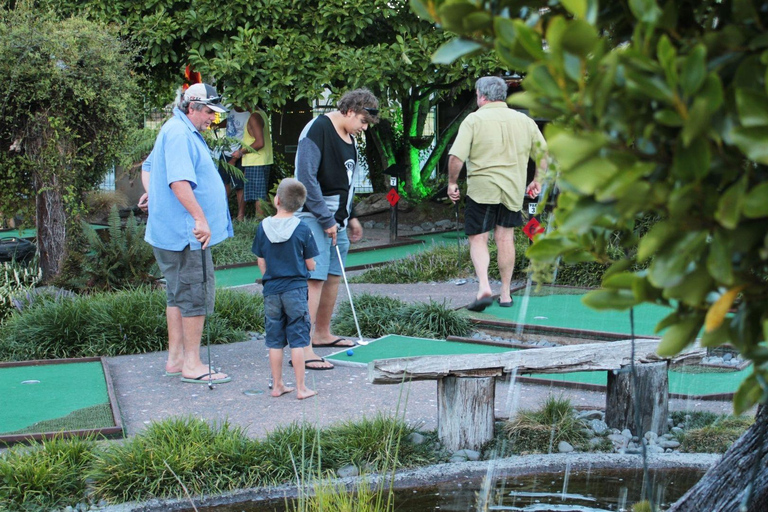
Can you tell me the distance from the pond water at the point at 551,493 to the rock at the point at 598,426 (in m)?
0.37

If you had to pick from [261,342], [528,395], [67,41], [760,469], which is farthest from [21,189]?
[760,469]

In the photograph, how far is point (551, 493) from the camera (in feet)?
14.4

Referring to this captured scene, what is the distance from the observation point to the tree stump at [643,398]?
4.91 meters

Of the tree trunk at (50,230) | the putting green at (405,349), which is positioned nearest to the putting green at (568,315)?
the putting green at (405,349)

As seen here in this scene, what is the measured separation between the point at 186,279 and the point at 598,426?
2738 millimetres

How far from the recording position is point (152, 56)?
40.4 feet

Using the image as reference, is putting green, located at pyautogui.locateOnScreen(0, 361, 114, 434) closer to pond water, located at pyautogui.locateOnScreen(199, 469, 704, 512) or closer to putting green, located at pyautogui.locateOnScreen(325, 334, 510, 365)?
putting green, located at pyautogui.locateOnScreen(325, 334, 510, 365)

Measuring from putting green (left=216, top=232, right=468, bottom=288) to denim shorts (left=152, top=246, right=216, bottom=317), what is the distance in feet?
10.3

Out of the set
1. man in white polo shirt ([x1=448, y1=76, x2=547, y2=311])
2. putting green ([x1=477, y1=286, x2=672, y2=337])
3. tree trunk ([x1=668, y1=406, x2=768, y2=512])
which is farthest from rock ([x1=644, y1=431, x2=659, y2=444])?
man in white polo shirt ([x1=448, y1=76, x2=547, y2=311])

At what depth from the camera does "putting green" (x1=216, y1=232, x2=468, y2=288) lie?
9.99m

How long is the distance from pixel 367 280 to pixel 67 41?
A: 3926 millimetres

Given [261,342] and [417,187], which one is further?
[417,187]

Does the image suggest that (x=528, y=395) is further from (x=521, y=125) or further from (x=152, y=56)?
(x=152, y=56)

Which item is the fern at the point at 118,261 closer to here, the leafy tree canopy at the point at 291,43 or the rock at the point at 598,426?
the leafy tree canopy at the point at 291,43
